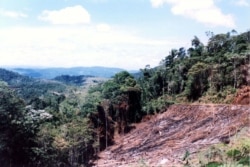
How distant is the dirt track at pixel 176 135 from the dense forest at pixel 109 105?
1.51 m

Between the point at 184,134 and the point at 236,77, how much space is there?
249 inches

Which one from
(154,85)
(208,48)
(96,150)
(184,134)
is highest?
(208,48)

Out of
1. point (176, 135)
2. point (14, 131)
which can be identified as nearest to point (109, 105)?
point (176, 135)

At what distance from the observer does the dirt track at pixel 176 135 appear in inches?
673

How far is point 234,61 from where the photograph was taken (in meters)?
24.6

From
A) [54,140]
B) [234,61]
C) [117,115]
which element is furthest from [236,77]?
[54,140]

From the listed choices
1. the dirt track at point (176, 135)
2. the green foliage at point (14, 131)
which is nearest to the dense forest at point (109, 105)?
the green foliage at point (14, 131)

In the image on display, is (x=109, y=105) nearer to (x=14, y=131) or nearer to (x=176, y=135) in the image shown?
(x=176, y=135)

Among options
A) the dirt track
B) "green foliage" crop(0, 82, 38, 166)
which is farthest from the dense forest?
the dirt track

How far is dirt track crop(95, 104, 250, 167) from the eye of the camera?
17.1 metres

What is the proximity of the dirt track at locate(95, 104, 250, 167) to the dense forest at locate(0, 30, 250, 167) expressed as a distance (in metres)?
1.51

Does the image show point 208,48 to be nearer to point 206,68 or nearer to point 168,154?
point 206,68

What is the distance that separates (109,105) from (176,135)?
269 inches

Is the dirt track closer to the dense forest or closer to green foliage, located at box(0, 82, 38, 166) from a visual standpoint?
the dense forest
